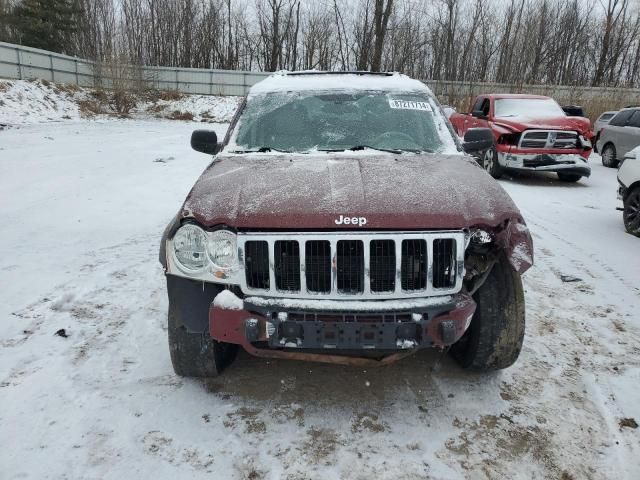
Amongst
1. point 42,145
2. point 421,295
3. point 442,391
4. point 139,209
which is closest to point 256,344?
point 421,295

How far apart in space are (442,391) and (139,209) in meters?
5.75

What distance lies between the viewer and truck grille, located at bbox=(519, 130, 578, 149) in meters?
9.87

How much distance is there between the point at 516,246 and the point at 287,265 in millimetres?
1214

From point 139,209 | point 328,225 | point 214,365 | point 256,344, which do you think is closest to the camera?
point 328,225

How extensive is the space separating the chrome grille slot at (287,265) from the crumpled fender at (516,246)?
1086mm

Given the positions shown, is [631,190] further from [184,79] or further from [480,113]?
[184,79]

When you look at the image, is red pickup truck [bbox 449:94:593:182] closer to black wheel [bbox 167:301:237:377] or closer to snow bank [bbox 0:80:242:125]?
black wheel [bbox 167:301:237:377]

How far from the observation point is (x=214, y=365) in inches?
114

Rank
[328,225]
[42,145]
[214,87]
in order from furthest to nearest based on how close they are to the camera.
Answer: [214,87], [42,145], [328,225]

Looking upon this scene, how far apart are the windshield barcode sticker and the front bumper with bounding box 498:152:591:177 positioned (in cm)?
680

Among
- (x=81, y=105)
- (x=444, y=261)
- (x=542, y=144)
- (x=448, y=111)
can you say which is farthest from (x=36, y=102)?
(x=444, y=261)

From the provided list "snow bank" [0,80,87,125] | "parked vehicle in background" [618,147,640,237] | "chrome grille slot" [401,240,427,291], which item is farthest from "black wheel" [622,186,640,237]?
"snow bank" [0,80,87,125]

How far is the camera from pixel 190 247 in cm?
256

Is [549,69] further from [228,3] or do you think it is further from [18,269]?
[18,269]
